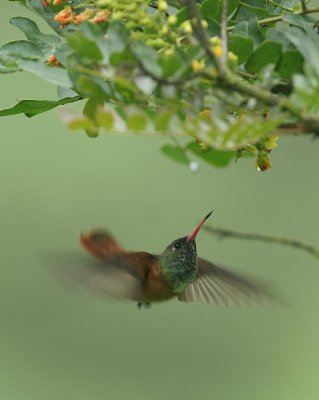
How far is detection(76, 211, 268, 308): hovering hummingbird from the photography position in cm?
224

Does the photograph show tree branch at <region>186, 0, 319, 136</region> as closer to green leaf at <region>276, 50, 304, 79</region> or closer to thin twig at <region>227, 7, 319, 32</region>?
green leaf at <region>276, 50, 304, 79</region>

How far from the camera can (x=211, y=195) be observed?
484 cm

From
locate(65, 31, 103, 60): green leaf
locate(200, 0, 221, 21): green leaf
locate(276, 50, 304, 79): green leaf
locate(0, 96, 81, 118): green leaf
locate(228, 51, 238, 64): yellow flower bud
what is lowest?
locate(0, 96, 81, 118): green leaf

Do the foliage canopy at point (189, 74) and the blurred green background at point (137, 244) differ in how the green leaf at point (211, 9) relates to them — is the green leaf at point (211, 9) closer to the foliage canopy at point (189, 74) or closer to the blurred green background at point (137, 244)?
the foliage canopy at point (189, 74)

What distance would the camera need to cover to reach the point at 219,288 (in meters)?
2.45

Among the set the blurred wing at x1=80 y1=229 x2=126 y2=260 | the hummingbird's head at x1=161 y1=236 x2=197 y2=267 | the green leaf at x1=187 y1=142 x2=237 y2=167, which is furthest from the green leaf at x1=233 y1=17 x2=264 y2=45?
the hummingbird's head at x1=161 y1=236 x2=197 y2=267

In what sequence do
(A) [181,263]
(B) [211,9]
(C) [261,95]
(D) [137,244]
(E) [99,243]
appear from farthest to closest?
(D) [137,244] → (A) [181,263] → (E) [99,243] → (B) [211,9] → (C) [261,95]

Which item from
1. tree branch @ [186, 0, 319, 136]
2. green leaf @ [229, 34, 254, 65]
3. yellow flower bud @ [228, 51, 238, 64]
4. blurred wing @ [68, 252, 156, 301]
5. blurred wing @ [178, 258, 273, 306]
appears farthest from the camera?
blurred wing @ [178, 258, 273, 306]

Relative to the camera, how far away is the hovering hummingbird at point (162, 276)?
2.24 meters

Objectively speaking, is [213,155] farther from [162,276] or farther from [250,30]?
[162,276]

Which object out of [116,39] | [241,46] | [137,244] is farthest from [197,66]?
[137,244]

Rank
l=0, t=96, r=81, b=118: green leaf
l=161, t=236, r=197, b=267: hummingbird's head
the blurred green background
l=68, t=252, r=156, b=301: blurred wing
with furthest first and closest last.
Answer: the blurred green background < l=161, t=236, r=197, b=267: hummingbird's head < l=68, t=252, r=156, b=301: blurred wing < l=0, t=96, r=81, b=118: green leaf

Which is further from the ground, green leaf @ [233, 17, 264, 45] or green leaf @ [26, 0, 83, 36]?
green leaf @ [233, 17, 264, 45]

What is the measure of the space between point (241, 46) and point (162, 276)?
3.01 feet
